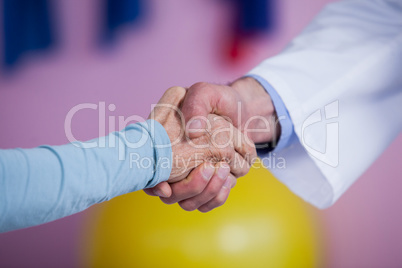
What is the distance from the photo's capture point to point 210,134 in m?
0.84

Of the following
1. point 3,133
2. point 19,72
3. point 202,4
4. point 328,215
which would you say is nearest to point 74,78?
point 19,72

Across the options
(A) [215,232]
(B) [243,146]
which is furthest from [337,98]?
(A) [215,232]

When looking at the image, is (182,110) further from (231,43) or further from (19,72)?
(19,72)

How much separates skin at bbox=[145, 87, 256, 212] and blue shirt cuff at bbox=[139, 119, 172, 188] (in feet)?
0.14

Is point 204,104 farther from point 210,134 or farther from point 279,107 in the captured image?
point 279,107

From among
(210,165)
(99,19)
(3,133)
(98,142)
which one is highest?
(99,19)

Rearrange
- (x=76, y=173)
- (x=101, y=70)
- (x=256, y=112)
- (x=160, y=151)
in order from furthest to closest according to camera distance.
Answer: (x=101, y=70) < (x=256, y=112) < (x=160, y=151) < (x=76, y=173)

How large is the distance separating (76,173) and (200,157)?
0.33 meters

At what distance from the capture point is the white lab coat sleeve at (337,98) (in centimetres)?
88

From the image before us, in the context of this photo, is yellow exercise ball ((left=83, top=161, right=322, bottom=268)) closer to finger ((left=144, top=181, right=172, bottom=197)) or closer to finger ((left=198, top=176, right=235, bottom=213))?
finger ((left=198, top=176, right=235, bottom=213))

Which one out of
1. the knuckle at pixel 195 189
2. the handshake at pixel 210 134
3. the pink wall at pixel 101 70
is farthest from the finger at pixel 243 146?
the pink wall at pixel 101 70

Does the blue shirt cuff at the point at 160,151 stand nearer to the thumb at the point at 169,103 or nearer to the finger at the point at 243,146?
the thumb at the point at 169,103

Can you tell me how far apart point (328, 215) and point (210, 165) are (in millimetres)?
847

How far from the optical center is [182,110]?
0.82 meters
